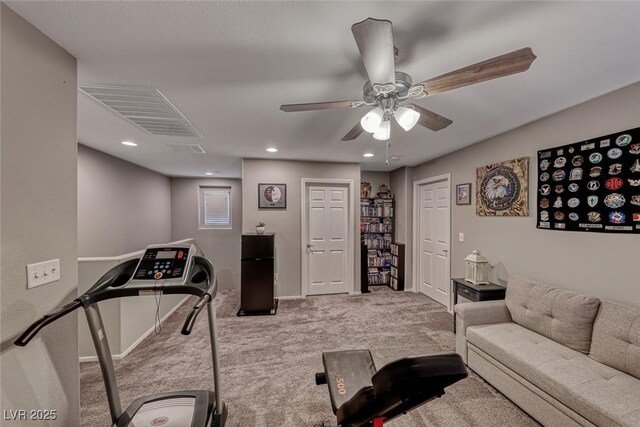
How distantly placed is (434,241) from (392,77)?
380 cm

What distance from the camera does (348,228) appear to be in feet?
15.6

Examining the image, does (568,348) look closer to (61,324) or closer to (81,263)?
(61,324)

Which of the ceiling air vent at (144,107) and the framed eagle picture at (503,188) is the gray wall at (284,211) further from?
the framed eagle picture at (503,188)

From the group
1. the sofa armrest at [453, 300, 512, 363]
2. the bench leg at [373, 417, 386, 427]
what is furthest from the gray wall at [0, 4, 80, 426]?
the sofa armrest at [453, 300, 512, 363]

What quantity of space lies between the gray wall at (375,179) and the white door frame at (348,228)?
44.6 inches

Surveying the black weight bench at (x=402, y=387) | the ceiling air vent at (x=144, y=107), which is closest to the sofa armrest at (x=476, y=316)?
the black weight bench at (x=402, y=387)

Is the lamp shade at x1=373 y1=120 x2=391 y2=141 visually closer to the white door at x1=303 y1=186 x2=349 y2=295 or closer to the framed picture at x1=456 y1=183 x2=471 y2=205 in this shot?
the framed picture at x1=456 y1=183 x2=471 y2=205

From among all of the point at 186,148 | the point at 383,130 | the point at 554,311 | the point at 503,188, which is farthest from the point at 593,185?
the point at 186,148

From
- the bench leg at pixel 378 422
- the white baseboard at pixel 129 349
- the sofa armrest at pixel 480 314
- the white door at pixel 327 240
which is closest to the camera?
the bench leg at pixel 378 422

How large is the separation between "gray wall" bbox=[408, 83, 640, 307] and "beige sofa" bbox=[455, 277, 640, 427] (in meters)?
0.22

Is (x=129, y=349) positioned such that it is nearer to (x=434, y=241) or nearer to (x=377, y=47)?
(x=377, y=47)

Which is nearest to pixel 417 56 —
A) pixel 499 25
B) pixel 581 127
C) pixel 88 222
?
pixel 499 25

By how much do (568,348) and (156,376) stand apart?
11.5 feet

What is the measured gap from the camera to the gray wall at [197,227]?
622 centimetres
